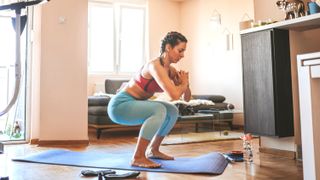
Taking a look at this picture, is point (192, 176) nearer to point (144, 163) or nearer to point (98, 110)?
point (144, 163)

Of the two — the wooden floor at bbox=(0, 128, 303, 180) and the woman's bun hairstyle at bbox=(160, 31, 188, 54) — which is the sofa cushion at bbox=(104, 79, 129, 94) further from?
the woman's bun hairstyle at bbox=(160, 31, 188, 54)

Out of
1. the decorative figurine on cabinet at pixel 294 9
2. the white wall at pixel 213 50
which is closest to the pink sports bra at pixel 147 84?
the decorative figurine on cabinet at pixel 294 9

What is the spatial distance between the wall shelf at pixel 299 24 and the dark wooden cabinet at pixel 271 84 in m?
0.04

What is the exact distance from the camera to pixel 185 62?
711 cm

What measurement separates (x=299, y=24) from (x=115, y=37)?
180 inches

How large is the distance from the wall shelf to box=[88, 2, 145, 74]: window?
13.4ft

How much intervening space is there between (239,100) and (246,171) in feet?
12.0

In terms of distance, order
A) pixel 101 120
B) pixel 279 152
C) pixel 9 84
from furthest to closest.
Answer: pixel 9 84 < pixel 101 120 < pixel 279 152

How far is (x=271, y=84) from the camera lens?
2570 mm

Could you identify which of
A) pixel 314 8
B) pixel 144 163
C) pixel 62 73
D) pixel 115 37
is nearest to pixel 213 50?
pixel 115 37

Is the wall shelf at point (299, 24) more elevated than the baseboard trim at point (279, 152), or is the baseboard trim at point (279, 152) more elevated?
the wall shelf at point (299, 24)

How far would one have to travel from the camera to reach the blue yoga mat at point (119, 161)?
2.15 meters

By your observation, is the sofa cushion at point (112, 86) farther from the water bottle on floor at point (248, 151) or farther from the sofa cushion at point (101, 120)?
the water bottle on floor at point (248, 151)

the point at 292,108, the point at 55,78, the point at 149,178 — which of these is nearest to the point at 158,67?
the point at 149,178
